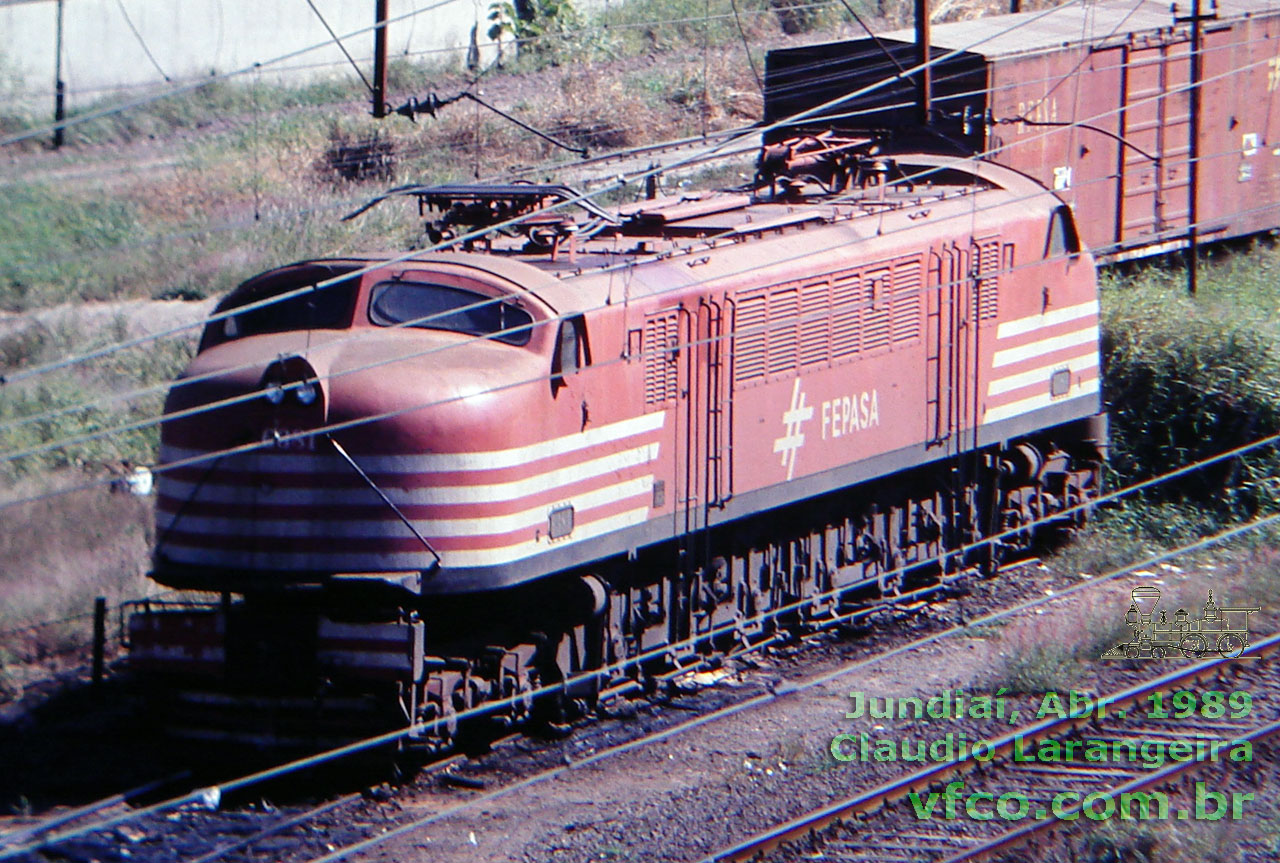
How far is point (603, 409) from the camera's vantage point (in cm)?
1012

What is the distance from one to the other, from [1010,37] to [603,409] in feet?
36.1

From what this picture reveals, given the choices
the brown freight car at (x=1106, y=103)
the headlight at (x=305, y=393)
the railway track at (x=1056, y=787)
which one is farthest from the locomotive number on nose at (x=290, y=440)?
the brown freight car at (x=1106, y=103)

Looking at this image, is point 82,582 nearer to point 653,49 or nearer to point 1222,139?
point 1222,139

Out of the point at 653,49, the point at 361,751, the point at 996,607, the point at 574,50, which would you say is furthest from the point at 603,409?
the point at 653,49

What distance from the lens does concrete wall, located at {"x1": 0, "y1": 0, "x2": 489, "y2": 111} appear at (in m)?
21.7

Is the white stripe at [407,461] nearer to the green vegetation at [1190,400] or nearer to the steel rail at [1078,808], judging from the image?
the steel rail at [1078,808]

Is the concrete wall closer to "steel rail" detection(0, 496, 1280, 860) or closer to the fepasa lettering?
the fepasa lettering

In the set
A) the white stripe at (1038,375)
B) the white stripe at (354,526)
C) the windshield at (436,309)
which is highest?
the windshield at (436,309)

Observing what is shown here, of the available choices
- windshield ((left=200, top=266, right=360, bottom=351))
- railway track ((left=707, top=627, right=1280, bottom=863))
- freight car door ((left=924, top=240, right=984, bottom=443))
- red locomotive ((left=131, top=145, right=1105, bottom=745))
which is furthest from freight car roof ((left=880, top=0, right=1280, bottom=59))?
windshield ((left=200, top=266, right=360, bottom=351))

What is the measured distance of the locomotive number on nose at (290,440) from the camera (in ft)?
29.7

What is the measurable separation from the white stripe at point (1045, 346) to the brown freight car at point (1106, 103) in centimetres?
307

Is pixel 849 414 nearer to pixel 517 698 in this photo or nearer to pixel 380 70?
pixel 517 698

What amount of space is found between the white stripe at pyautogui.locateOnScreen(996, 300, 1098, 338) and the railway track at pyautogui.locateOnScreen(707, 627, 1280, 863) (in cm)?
367

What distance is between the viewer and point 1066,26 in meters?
20.1
